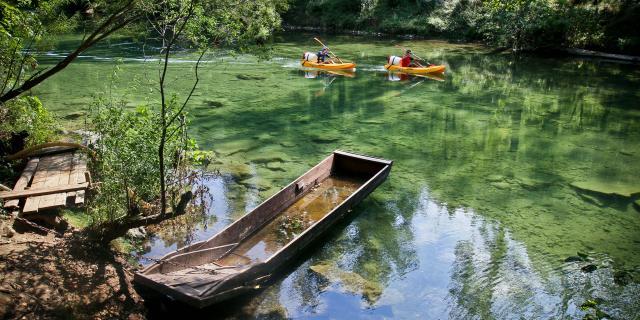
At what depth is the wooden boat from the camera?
222 inches

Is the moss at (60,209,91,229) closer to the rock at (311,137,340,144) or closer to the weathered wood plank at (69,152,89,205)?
the weathered wood plank at (69,152,89,205)

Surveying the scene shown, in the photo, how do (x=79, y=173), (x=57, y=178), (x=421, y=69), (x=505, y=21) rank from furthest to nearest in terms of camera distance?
(x=505, y=21)
(x=421, y=69)
(x=79, y=173)
(x=57, y=178)

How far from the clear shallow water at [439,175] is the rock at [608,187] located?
2.0 inches

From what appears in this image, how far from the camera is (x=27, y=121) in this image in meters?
8.52

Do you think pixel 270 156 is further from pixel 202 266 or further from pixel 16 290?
pixel 16 290

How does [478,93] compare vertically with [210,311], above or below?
above

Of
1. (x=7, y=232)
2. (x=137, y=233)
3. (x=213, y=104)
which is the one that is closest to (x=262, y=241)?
(x=137, y=233)

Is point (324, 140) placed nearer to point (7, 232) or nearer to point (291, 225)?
point (291, 225)

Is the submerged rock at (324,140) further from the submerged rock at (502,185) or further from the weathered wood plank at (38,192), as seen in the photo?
the weathered wood plank at (38,192)

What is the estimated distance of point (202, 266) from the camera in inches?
252

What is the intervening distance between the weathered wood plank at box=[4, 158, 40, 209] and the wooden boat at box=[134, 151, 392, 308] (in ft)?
6.98

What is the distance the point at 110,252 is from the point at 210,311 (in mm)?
1504

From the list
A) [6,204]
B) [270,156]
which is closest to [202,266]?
[6,204]

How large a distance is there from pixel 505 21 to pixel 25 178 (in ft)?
76.7
